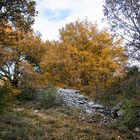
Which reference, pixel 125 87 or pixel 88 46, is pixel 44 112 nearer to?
pixel 125 87

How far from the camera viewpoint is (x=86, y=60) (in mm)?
36438

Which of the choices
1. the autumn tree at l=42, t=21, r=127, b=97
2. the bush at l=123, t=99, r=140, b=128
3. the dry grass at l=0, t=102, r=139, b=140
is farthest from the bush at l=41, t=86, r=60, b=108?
the autumn tree at l=42, t=21, r=127, b=97

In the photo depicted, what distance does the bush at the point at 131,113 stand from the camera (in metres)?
17.8

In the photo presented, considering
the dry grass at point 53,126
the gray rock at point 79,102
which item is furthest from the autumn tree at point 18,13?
the gray rock at point 79,102

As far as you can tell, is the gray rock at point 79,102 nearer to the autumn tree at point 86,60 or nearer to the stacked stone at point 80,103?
the stacked stone at point 80,103

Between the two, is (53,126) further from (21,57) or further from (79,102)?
(21,57)

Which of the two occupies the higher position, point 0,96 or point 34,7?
point 34,7

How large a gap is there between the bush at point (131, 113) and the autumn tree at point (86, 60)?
1365 centimetres

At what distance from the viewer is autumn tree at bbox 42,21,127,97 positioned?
3494cm

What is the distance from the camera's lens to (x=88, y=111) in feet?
68.3

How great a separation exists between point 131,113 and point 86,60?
18659 mm

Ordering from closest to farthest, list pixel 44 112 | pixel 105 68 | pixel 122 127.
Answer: pixel 122 127, pixel 44 112, pixel 105 68

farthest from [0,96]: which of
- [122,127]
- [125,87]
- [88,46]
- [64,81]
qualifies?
[88,46]

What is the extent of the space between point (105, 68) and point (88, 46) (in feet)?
13.6
